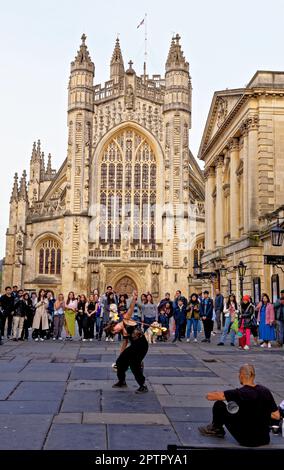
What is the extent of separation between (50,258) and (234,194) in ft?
64.4

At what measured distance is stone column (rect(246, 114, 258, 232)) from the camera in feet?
78.4

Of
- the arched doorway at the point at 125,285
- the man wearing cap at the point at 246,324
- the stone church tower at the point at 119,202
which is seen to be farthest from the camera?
the arched doorway at the point at 125,285

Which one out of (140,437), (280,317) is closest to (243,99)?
(280,317)

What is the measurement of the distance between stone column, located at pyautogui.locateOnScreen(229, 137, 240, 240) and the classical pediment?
1513 millimetres

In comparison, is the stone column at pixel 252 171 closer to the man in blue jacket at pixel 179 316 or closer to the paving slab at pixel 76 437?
the man in blue jacket at pixel 179 316

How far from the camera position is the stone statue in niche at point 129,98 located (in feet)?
142

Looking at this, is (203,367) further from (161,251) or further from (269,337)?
(161,251)

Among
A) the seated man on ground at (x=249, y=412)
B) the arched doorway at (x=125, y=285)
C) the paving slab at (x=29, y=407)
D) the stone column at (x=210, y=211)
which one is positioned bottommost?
the paving slab at (x=29, y=407)

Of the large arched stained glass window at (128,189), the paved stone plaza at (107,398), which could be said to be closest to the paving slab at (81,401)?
the paved stone plaza at (107,398)

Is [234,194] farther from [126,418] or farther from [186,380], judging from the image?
[126,418]

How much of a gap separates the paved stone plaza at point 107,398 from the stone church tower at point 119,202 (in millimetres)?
27576

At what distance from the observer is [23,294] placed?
59.0ft

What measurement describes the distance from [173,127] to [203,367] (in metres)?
33.0

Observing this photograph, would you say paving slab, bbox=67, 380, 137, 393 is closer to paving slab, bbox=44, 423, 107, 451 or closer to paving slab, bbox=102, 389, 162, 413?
paving slab, bbox=102, 389, 162, 413
